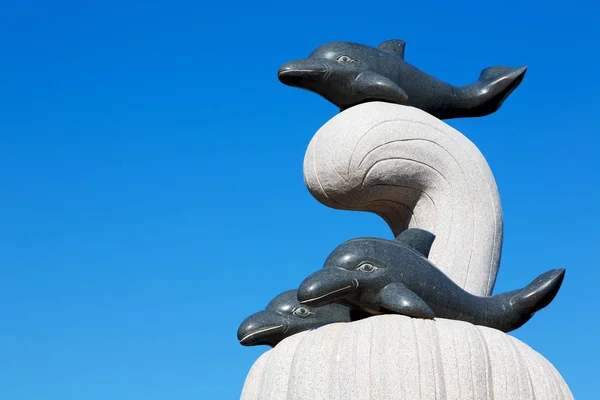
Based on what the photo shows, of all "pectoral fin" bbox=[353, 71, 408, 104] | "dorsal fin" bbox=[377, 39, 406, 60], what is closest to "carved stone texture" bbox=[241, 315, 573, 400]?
"pectoral fin" bbox=[353, 71, 408, 104]

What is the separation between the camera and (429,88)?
976 cm

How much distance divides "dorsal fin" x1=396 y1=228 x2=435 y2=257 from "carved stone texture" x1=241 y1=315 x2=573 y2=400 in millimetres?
1028

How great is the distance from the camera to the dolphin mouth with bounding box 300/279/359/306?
7836 millimetres

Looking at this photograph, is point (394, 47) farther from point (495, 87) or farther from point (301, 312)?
point (301, 312)

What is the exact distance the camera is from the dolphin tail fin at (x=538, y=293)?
28.0 feet

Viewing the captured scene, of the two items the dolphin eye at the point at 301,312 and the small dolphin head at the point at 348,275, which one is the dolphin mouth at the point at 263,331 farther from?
the small dolphin head at the point at 348,275

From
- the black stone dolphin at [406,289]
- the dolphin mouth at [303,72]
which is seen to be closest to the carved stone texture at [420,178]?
the dolphin mouth at [303,72]

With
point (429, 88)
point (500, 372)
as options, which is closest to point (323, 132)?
point (429, 88)

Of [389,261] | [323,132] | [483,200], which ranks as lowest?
[389,261]

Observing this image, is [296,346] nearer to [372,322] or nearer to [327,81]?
[372,322]

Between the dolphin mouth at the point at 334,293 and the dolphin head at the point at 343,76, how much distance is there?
2020 millimetres

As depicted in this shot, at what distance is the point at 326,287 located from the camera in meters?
7.82

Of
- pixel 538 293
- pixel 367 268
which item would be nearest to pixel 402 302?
pixel 367 268

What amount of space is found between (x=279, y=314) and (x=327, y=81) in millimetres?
2061
